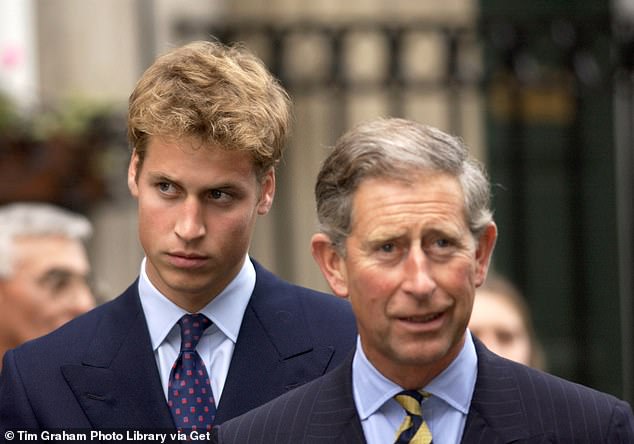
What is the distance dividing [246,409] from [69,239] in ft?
7.89

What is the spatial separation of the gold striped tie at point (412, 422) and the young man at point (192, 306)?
0.53 m

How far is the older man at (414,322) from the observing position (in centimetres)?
311

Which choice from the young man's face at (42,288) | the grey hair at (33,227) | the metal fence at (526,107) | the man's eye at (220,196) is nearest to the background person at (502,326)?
the young man's face at (42,288)

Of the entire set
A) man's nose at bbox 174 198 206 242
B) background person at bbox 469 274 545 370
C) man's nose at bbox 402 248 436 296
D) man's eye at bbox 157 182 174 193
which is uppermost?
man's eye at bbox 157 182 174 193

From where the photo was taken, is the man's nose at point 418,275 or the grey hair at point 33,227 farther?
the grey hair at point 33,227

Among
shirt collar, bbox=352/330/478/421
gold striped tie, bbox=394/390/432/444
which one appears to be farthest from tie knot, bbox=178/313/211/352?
gold striped tie, bbox=394/390/432/444

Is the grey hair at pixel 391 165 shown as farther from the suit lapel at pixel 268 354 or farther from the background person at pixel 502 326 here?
the background person at pixel 502 326

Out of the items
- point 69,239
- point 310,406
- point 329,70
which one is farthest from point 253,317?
point 329,70

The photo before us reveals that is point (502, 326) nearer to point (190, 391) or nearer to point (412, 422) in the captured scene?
point (190, 391)

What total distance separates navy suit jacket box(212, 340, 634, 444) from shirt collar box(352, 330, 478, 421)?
2 centimetres

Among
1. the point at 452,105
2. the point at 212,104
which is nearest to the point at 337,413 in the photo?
the point at 212,104

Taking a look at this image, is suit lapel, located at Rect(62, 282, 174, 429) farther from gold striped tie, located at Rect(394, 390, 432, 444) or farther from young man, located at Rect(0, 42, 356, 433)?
gold striped tie, located at Rect(394, 390, 432, 444)

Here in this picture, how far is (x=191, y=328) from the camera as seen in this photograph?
12.0 feet

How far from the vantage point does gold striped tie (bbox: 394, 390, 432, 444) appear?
314 centimetres
